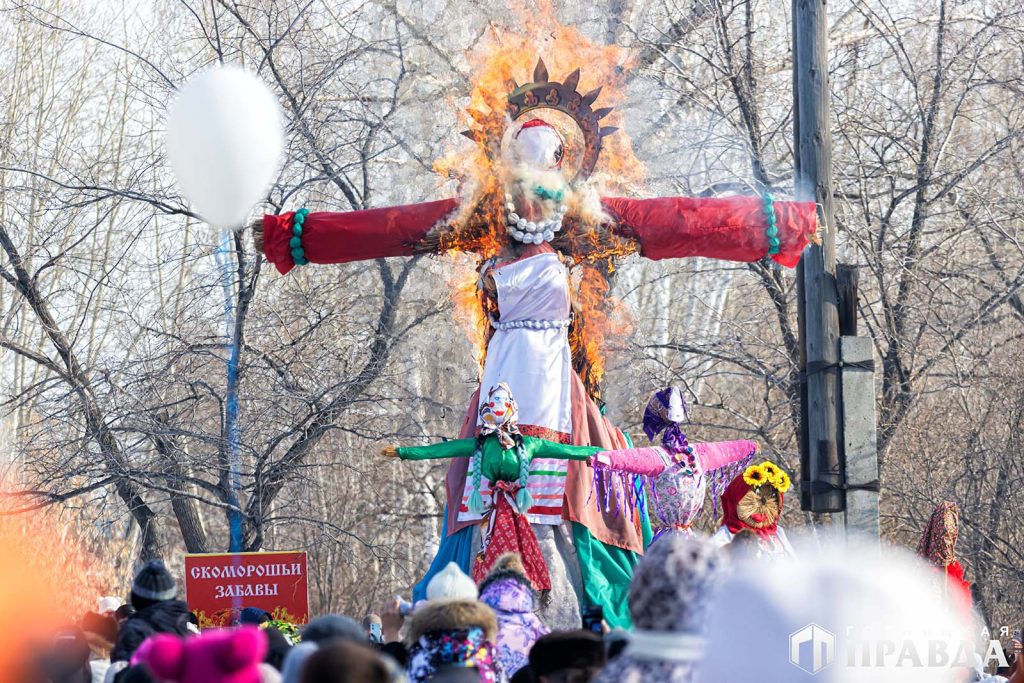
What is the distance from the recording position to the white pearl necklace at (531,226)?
26.9ft

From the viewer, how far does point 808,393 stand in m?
8.17

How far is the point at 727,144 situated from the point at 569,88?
4300 mm

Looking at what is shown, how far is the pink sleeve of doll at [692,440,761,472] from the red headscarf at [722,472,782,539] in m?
0.18

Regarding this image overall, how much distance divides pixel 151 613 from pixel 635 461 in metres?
3.17

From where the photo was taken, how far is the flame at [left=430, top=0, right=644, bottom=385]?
27.4ft

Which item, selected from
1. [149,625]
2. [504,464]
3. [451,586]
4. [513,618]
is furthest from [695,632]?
[504,464]

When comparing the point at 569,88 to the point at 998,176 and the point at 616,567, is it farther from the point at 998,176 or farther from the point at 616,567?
the point at 998,176

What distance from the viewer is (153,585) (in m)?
5.34

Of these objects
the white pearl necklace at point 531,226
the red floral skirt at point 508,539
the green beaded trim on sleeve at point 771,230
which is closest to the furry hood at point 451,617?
the red floral skirt at point 508,539

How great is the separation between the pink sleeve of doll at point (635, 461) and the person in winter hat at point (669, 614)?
3.91 metres

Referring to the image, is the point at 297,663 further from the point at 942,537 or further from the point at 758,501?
the point at 942,537

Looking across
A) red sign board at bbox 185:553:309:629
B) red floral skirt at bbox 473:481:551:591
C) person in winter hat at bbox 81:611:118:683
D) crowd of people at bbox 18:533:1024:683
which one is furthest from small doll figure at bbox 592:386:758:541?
crowd of people at bbox 18:533:1024:683

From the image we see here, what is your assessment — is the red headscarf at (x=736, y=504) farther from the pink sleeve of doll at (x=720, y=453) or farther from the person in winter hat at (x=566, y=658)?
the person in winter hat at (x=566, y=658)

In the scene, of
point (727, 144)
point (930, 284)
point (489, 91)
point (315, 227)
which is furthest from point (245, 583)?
point (930, 284)
